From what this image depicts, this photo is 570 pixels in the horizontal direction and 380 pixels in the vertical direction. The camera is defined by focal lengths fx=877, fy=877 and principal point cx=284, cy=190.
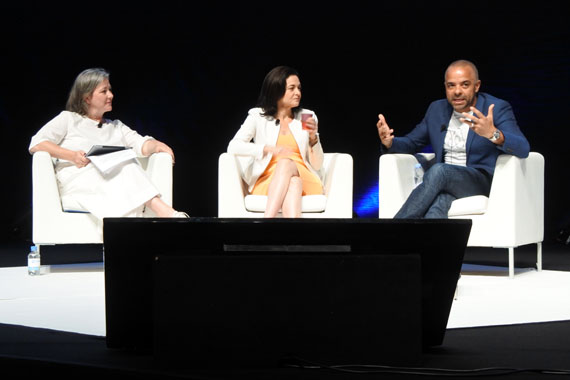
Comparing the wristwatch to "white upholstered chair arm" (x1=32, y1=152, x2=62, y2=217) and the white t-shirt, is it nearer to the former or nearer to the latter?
the white t-shirt

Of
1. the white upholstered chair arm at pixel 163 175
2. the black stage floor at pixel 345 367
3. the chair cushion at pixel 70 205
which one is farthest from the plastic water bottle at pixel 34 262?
the black stage floor at pixel 345 367

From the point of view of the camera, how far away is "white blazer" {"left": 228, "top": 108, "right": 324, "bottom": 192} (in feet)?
16.8

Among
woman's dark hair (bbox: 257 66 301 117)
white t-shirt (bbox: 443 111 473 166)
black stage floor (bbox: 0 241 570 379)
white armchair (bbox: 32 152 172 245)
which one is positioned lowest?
black stage floor (bbox: 0 241 570 379)

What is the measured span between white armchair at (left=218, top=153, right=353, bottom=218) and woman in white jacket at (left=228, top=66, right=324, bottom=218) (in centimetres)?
9

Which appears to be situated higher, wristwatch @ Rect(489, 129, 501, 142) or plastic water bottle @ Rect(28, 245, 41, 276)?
wristwatch @ Rect(489, 129, 501, 142)

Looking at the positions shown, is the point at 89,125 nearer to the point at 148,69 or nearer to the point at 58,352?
the point at 148,69

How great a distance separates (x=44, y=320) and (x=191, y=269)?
1333mm

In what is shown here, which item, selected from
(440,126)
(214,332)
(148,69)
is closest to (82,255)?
(148,69)

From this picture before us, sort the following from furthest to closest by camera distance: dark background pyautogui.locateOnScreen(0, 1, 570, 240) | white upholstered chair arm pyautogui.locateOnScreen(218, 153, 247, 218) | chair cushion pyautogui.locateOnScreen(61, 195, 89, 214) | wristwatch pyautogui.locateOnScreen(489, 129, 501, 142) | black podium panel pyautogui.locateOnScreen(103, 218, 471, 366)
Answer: dark background pyautogui.locateOnScreen(0, 1, 570, 240)
white upholstered chair arm pyautogui.locateOnScreen(218, 153, 247, 218)
chair cushion pyautogui.locateOnScreen(61, 195, 89, 214)
wristwatch pyautogui.locateOnScreen(489, 129, 501, 142)
black podium panel pyautogui.locateOnScreen(103, 218, 471, 366)

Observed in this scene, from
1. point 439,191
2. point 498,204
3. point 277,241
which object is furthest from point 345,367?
point 498,204

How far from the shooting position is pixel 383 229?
192 cm

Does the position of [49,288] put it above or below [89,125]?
below

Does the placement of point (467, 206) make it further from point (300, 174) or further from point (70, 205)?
point (70, 205)

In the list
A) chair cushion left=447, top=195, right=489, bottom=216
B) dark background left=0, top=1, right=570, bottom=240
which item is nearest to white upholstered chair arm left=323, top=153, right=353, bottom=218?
chair cushion left=447, top=195, right=489, bottom=216
